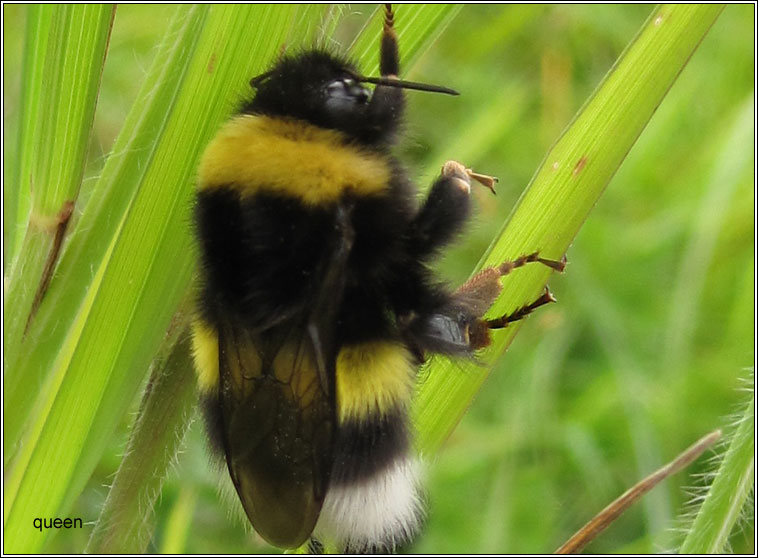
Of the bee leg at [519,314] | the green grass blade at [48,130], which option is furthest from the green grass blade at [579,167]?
the green grass blade at [48,130]

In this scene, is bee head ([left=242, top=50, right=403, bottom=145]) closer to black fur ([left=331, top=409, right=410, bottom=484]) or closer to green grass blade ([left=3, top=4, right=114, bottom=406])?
green grass blade ([left=3, top=4, right=114, bottom=406])

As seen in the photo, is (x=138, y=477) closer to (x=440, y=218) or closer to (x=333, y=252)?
(x=333, y=252)

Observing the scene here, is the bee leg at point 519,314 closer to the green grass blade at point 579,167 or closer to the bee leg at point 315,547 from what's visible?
the green grass blade at point 579,167

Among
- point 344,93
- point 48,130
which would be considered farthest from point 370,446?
point 48,130

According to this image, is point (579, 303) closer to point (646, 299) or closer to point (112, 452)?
point (646, 299)

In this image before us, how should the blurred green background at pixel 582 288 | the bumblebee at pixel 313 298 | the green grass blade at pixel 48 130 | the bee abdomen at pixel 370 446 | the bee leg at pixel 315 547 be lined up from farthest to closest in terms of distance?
the blurred green background at pixel 582 288 → the bee leg at pixel 315 547 → the bee abdomen at pixel 370 446 → the bumblebee at pixel 313 298 → the green grass blade at pixel 48 130

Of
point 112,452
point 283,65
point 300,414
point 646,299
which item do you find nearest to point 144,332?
point 300,414

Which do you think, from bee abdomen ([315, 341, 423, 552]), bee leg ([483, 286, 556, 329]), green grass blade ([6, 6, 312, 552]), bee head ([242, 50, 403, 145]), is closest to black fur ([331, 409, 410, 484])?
bee abdomen ([315, 341, 423, 552])
